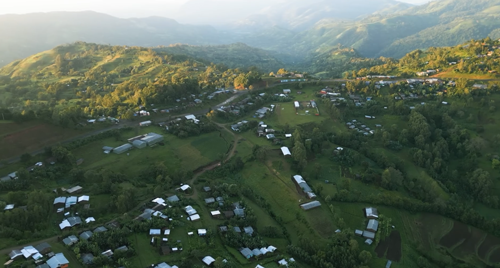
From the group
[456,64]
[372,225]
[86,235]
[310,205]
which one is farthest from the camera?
[456,64]

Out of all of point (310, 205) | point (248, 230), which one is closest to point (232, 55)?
point (310, 205)

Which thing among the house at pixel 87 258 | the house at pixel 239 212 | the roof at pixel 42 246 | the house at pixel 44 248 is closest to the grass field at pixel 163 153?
the house at pixel 239 212

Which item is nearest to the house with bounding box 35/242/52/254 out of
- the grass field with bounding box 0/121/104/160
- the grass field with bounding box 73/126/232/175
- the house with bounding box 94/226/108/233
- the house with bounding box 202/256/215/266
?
the house with bounding box 94/226/108/233

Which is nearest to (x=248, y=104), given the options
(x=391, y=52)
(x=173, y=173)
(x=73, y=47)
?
(x=173, y=173)

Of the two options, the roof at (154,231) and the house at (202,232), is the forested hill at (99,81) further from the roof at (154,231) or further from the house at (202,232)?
the house at (202,232)

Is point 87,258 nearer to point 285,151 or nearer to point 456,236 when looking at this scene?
point 285,151

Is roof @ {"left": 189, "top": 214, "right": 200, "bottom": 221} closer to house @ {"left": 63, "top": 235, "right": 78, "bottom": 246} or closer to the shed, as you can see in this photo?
house @ {"left": 63, "top": 235, "right": 78, "bottom": 246}

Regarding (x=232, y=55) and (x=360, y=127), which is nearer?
(x=360, y=127)

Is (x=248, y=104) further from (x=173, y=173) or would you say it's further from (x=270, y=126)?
(x=173, y=173)
